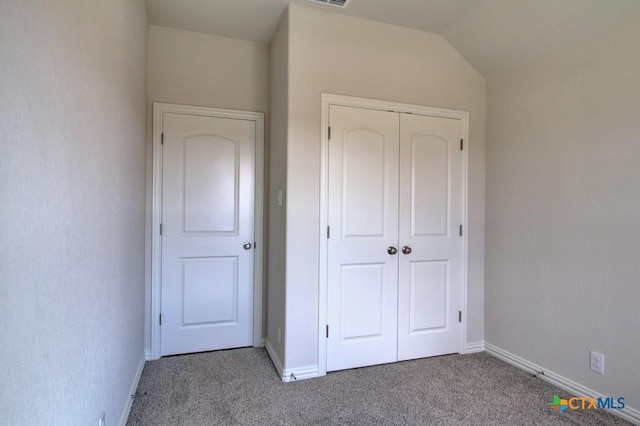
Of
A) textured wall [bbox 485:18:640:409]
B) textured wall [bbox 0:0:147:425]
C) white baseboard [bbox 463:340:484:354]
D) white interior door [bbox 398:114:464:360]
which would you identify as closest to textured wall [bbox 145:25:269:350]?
textured wall [bbox 0:0:147:425]

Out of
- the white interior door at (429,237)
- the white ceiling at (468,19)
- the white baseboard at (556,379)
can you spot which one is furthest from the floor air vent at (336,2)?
the white baseboard at (556,379)

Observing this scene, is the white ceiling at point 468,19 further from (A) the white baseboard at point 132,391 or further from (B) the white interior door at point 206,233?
(A) the white baseboard at point 132,391

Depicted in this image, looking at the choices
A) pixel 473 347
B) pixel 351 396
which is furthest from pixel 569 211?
pixel 351 396

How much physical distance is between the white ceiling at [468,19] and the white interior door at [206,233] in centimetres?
75

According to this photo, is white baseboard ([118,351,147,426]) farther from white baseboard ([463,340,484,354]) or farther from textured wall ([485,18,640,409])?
textured wall ([485,18,640,409])

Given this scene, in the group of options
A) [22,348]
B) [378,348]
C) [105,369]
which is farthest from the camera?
[378,348]

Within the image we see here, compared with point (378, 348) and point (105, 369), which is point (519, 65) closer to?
point (378, 348)

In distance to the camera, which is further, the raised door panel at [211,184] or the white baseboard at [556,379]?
the raised door panel at [211,184]

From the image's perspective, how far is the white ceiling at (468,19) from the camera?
220cm

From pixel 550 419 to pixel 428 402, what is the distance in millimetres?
692

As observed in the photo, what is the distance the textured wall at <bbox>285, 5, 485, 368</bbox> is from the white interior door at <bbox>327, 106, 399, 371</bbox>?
15cm

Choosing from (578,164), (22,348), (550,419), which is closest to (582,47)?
(578,164)

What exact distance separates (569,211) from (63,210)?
2.84m

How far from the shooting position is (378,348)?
267 centimetres
